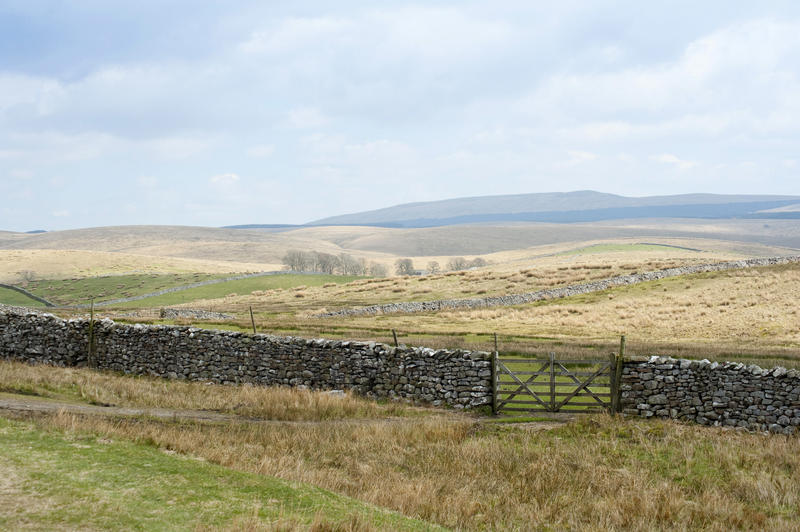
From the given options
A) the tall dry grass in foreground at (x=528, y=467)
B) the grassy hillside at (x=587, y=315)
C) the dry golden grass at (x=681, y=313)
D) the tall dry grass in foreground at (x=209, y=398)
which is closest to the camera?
the tall dry grass in foreground at (x=528, y=467)

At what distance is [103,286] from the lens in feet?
326

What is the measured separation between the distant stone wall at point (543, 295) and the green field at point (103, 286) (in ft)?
147

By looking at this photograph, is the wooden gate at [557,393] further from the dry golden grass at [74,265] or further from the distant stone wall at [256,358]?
the dry golden grass at [74,265]

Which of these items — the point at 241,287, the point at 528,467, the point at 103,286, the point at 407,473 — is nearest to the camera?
the point at 407,473

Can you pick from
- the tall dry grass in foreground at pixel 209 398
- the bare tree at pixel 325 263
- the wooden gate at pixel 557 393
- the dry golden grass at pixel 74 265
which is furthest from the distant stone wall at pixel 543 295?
the bare tree at pixel 325 263

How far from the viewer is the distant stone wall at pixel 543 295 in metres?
58.6

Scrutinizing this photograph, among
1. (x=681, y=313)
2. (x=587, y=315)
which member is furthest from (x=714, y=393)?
(x=681, y=313)

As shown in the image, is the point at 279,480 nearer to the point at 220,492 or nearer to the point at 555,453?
the point at 220,492

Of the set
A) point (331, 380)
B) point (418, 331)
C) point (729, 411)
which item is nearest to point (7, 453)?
point (331, 380)

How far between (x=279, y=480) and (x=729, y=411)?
1332cm

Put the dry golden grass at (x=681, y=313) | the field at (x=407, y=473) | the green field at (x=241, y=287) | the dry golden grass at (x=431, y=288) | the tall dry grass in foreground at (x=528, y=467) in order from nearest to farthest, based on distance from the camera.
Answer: the field at (x=407, y=473) < the tall dry grass in foreground at (x=528, y=467) < the dry golden grass at (x=681, y=313) < the dry golden grass at (x=431, y=288) < the green field at (x=241, y=287)

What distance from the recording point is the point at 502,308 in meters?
58.4

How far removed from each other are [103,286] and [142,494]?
326 ft

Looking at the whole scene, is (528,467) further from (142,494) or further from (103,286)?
(103,286)
